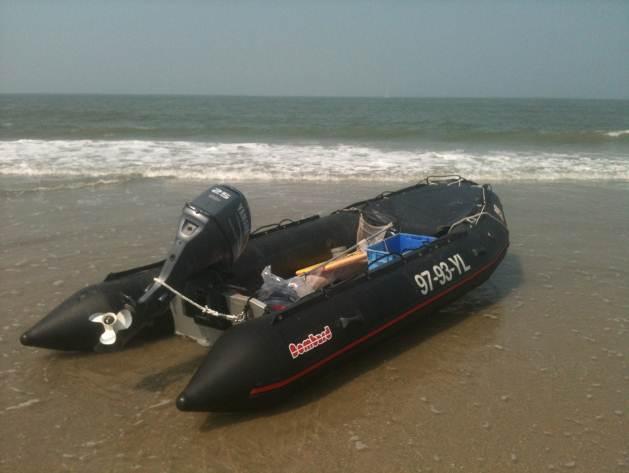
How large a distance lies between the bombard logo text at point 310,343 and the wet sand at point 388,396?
41cm

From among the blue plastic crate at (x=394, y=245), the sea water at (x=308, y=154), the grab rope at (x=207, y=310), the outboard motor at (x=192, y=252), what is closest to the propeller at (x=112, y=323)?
the outboard motor at (x=192, y=252)

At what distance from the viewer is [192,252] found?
363 cm

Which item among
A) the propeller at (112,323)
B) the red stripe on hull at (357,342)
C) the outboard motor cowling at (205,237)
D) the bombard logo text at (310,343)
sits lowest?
the red stripe on hull at (357,342)

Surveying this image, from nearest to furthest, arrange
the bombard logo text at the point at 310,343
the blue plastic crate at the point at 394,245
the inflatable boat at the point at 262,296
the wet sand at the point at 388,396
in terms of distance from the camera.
Answer: the wet sand at the point at 388,396, the inflatable boat at the point at 262,296, the bombard logo text at the point at 310,343, the blue plastic crate at the point at 394,245

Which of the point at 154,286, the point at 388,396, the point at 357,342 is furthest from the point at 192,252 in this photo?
the point at 388,396

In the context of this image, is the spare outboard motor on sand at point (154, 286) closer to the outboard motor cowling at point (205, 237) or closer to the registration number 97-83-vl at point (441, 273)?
the outboard motor cowling at point (205, 237)

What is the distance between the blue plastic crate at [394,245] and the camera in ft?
17.9

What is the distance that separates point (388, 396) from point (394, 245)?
2.19m

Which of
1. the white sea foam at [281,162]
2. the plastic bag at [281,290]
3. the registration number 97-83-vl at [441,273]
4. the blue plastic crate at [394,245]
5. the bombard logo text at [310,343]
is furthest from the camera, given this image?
the white sea foam at [281,162]

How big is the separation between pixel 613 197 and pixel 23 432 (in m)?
10.1

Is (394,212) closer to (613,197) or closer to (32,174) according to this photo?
(613,197)

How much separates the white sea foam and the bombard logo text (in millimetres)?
8647

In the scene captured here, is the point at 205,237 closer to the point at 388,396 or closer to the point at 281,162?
the point at 388,396

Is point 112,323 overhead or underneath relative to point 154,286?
underneath
